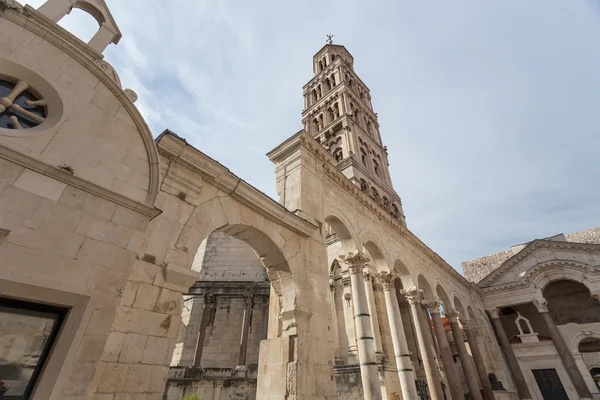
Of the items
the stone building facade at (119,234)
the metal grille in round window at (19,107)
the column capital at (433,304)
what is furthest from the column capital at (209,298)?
the metal grille in round window at (19,107)

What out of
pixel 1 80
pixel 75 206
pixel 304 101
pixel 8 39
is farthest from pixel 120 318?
pixel 304 101

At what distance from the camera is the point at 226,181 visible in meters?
6.46

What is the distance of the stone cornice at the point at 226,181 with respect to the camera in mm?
5781

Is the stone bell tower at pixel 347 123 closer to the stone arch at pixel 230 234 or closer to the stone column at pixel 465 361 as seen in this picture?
the stone column at pixel 465 361

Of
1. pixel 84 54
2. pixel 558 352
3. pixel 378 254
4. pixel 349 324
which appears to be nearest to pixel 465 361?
pixel 349 324

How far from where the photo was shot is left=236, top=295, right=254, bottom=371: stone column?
14.5 metres

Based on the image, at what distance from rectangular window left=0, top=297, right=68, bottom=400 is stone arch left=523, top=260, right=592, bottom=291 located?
2779 centimetres

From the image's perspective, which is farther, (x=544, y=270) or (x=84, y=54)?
(x=544, y=270)

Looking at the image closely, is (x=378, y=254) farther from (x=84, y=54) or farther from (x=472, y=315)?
(x=472, y=315)

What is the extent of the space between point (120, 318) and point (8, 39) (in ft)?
14.2

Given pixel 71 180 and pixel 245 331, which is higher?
pixel 245 331

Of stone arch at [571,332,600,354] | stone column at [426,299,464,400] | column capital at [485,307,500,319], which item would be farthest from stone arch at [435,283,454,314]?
stone arch at [571,332,600,354]

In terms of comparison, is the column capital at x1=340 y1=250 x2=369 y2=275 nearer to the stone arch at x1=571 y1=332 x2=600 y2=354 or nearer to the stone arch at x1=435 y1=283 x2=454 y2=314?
the stone arch at x1=435 y1=283 x2=454 y2=314

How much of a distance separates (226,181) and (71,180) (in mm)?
2870
